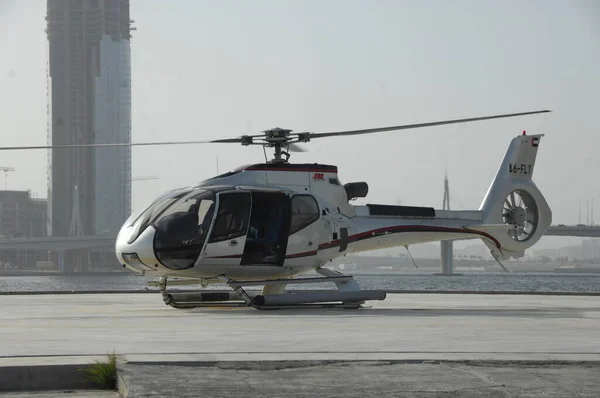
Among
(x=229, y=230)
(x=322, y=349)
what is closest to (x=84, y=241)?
(x=229, y=230)

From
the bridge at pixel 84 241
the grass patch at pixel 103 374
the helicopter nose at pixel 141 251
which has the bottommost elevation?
the bridge at pixel 84 241

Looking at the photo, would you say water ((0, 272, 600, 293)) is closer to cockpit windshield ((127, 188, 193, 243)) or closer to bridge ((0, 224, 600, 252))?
bridge ((0, 224, 600, 252))

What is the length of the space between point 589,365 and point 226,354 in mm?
3257

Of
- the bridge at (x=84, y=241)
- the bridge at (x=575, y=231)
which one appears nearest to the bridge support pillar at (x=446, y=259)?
the bridge at (x=84, y=241)

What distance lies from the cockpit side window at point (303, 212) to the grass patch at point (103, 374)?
10.8 meters

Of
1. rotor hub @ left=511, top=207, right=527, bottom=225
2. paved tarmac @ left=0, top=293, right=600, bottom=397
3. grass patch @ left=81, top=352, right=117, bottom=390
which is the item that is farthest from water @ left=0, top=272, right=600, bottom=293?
grass patch @ left=81, top=352, right=117, bottom=390

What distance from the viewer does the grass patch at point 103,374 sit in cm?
782

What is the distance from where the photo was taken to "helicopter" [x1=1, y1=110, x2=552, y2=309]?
1759cm

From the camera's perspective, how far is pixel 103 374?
309 inches

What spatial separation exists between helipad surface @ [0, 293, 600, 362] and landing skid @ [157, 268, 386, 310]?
30 cm

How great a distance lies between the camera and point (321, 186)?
19453 mm

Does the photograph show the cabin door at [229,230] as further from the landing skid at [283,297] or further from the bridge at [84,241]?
the bridge at [84,241]

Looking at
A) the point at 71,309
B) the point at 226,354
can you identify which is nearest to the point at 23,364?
the point at 226,354

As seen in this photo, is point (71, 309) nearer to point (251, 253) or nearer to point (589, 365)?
point (251, 253)
